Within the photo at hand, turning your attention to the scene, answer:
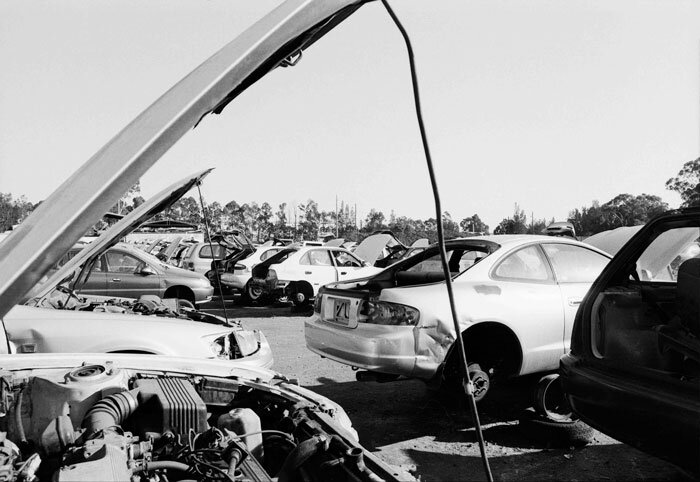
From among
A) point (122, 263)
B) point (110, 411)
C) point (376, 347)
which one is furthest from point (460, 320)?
point (122, 263)

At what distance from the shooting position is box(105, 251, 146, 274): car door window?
9.55 m

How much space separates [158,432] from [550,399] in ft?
10.9

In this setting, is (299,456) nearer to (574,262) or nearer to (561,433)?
(561,433)

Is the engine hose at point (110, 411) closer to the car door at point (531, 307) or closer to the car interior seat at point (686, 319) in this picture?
the car interior seat at point (686, 319)

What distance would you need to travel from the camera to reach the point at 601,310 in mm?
3260

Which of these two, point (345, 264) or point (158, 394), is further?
point (345, 264)

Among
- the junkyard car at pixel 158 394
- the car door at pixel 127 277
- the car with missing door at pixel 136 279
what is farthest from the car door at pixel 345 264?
the junkyard car at pixel 158 394

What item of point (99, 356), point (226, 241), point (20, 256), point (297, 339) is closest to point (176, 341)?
point (99, 356)

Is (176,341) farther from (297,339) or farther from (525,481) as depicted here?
(297,339)

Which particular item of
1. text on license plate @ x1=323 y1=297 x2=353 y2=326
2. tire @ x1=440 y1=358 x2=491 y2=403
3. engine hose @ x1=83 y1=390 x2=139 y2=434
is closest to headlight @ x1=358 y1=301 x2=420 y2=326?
text on license plate @ x1=323 y1=297 x2=353 y2=326

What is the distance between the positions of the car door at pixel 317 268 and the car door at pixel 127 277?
3.28 metres

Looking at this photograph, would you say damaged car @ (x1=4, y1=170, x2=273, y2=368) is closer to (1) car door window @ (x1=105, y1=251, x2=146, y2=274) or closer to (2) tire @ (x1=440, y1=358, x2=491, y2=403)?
(2) tire @ (x1=440, y1=358, x2=491, y2=403)

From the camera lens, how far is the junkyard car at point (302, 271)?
11695 millimetres

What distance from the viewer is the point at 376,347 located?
13.6 ft
